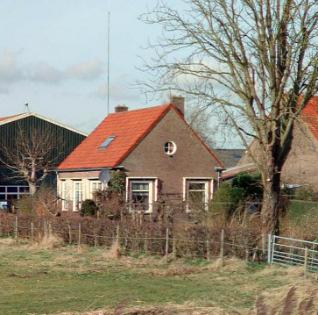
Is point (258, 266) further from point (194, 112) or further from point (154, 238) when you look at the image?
point (194, 112)

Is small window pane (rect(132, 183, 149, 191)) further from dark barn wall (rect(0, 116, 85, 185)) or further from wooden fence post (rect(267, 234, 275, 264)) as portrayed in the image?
wooden fence post (rect(267, 234, 275, 264))

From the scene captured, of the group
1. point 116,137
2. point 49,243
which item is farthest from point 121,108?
point 49,243

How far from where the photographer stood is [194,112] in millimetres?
24500

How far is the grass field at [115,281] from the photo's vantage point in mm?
14359

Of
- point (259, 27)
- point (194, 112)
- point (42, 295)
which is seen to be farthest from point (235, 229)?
point (42, 295)

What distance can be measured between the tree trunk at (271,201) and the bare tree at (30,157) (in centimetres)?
3300

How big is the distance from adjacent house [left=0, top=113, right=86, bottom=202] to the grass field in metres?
32.1

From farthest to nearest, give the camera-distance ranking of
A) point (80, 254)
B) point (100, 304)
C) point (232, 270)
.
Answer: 1. point (80, 254)
2. point (232, 270)
3. point (100, 304)

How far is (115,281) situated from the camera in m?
18.2

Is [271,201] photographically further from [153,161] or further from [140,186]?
[153,161]

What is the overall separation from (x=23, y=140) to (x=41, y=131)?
2426mm

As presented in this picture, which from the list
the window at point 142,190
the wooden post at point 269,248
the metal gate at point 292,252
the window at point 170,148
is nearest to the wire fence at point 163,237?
the wooden post at point 269,248

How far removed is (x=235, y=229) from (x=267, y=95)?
4509mm

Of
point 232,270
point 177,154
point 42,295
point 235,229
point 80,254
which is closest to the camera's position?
point 42,295
